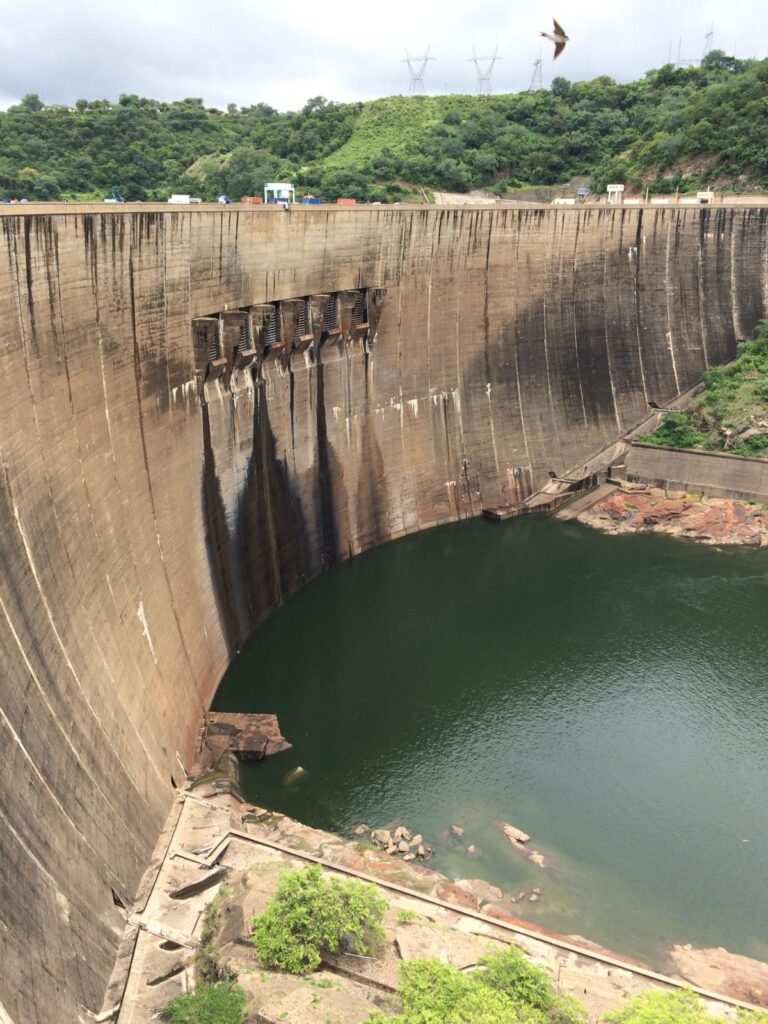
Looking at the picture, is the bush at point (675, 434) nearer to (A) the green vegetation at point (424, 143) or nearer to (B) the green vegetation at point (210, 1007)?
(A) the green vegetation at point (424, 143)

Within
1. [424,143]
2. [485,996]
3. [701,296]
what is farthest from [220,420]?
[424,143]

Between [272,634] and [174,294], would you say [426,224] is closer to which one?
[174,294]

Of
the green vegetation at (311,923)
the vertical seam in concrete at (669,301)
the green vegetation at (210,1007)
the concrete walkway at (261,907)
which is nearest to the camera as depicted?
the green vegetation at (210,1007)

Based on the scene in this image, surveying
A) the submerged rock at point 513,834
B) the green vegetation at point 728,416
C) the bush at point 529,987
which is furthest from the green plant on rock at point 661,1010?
the green vegetation at point 728,416

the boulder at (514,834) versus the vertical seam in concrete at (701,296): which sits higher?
the vertical seam in concrete at (701,296)

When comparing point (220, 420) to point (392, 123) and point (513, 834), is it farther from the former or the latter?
point (392, 123)

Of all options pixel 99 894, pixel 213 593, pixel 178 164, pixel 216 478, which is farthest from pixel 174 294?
pixel 178 164

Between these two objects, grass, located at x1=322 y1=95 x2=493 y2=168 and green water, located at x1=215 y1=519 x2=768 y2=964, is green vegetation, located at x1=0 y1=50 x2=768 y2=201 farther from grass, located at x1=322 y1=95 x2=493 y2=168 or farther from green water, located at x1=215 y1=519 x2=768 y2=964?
green water, located at x1=215 y1=519 x2=768 y2=964
